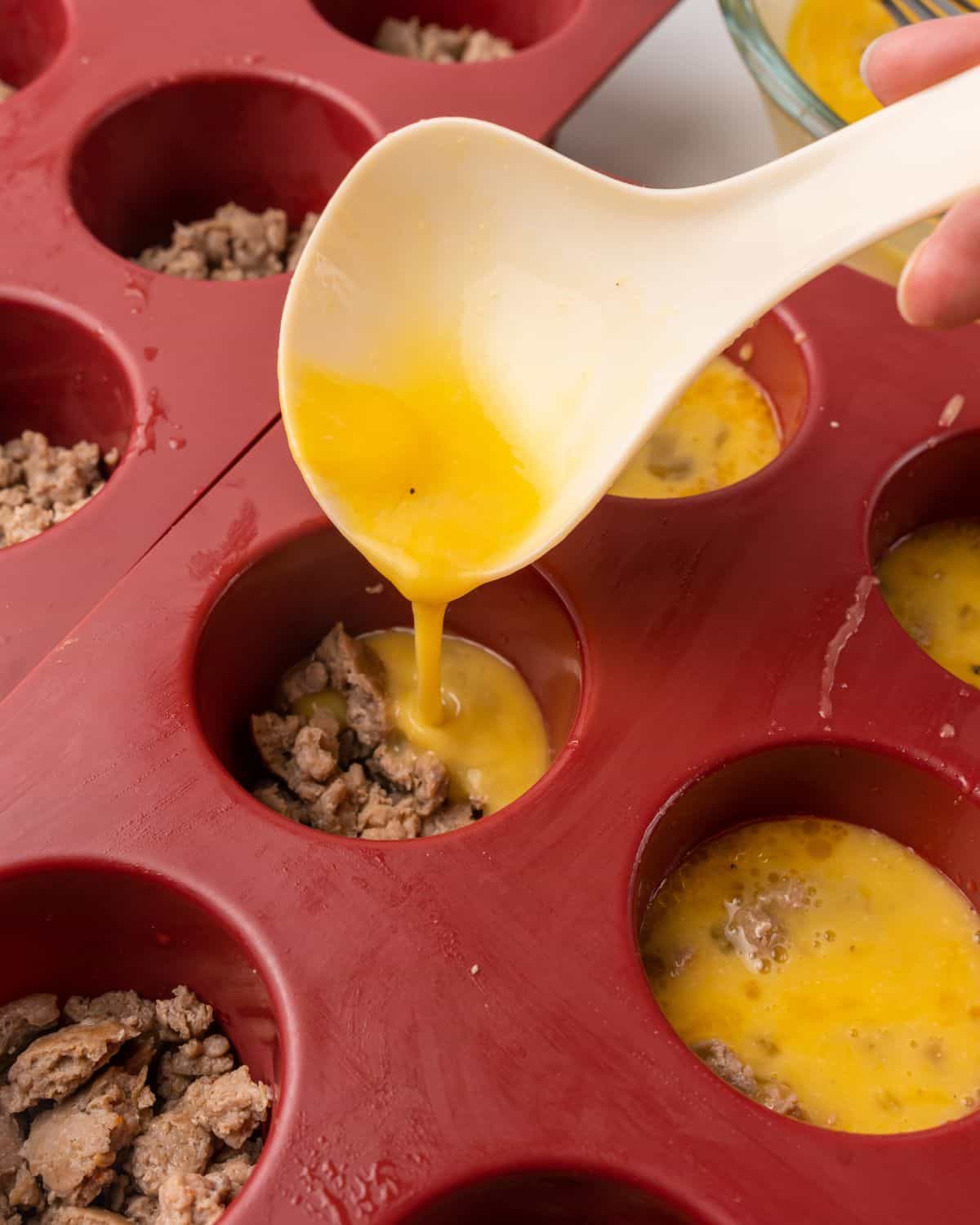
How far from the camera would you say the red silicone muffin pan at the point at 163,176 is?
1221 mm

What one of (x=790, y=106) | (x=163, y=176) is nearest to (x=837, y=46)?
(x=790, y=106)

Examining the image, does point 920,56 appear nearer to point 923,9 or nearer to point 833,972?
point 923,9

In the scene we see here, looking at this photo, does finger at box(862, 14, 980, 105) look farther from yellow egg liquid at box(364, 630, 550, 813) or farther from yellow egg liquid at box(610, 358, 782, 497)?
yellow egg liquid at box(364, 630, 550, 813)

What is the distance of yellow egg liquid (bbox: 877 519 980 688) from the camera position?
1.27 metres

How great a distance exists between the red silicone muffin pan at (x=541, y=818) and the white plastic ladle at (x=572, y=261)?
0.62 ft

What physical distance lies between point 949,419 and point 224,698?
769 millimetres

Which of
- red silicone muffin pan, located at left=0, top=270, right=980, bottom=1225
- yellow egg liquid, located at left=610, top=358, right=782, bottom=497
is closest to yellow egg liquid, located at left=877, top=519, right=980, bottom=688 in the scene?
red silicone muffin pan, located at left=0, top=270, right=980, bottom=1225

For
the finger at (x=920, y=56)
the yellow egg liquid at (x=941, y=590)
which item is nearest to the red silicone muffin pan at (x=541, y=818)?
the yellow egg liquid at (x=941, y=590)

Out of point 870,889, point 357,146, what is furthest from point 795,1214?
point 357,146

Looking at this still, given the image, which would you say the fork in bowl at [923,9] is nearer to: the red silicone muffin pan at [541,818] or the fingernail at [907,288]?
the red silicone muffin pan at [541,818]

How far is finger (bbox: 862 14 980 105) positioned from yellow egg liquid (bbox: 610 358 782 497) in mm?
341

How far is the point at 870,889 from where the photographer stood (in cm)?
112

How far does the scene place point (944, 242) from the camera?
941 millimetres

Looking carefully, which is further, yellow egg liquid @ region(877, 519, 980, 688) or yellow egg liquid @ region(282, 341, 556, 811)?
yellow egg liquid @ region(877, 519, 980, 688)
